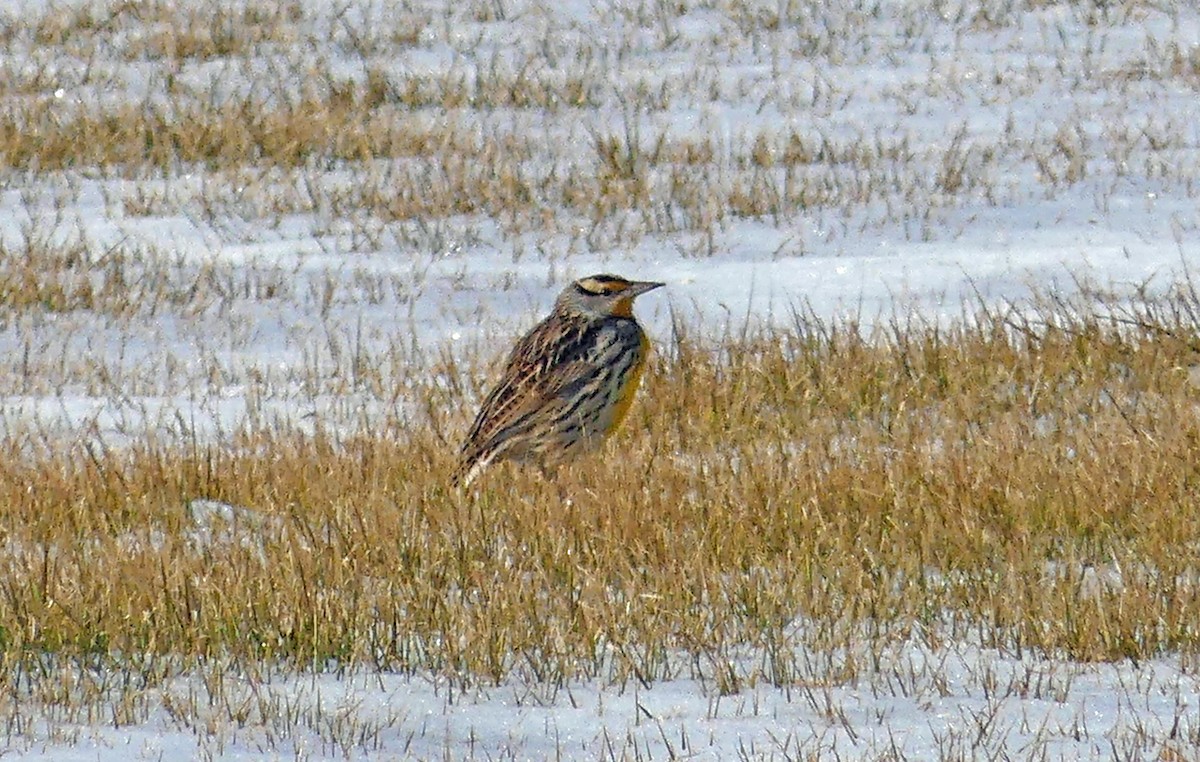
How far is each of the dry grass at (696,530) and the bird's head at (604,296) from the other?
0.57m

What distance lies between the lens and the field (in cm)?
563

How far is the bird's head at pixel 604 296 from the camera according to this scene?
877cm

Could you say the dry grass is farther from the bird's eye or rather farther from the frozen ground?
the bird's eye

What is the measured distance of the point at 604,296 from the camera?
8.80 meters

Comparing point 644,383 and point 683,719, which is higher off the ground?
point 683,719

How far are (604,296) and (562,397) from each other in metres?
0.58

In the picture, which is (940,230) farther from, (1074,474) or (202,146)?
(1074,474)

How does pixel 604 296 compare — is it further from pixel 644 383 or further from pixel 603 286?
pixel 644 383

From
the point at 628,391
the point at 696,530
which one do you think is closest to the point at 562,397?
the point at 628,391

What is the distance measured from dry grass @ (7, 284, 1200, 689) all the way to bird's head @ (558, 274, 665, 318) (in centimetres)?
57

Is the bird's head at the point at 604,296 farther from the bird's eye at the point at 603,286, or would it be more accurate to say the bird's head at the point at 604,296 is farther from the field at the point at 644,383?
the field at the point at 644,383

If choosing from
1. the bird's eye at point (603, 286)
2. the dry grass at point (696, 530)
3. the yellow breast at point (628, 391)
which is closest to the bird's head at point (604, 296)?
the bird's eye at point (603, 286)

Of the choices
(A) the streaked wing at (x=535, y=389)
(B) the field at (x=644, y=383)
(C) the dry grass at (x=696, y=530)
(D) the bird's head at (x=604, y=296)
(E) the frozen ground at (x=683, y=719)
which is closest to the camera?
(E) the frozen ground at (x=683, y=719)

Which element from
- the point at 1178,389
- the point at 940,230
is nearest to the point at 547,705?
the point at 1178,389
